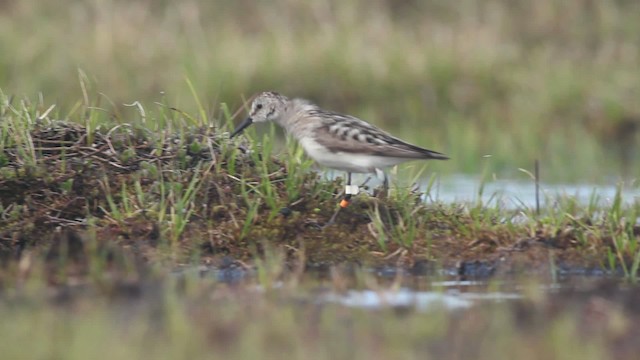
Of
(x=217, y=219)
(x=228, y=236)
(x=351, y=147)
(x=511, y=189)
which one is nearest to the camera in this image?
(x=228, y=236)

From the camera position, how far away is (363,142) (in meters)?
7.91

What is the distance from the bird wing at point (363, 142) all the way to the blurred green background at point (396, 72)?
3761mm

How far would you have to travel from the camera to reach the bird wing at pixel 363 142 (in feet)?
25.7

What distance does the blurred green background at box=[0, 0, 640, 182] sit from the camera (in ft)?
42.5

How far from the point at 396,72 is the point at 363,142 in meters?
6.21

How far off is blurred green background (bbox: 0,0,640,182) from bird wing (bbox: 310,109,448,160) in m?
3.76

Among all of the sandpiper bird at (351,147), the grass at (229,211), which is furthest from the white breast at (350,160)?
the grass at (229,211)

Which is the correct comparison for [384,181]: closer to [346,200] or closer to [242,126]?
[346,200]

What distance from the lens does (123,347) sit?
543 centimetres

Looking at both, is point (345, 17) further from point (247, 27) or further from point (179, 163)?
point (179, 163)

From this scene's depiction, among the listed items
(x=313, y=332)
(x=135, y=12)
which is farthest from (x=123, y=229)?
(x=135, y=12)

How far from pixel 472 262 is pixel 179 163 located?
1697 mm

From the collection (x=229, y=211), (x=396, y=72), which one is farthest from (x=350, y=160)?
(x=396, y=72)

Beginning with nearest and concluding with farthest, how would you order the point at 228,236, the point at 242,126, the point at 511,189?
1. the point at 228,236
2. the point at 242,126
3. the point at 511,189
